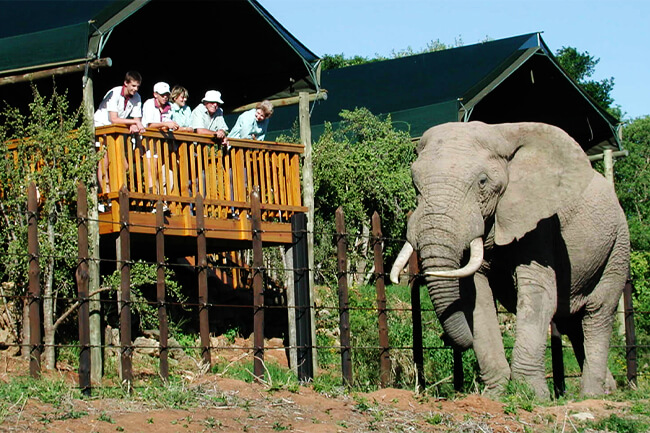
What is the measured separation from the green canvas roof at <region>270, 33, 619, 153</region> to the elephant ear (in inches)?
338

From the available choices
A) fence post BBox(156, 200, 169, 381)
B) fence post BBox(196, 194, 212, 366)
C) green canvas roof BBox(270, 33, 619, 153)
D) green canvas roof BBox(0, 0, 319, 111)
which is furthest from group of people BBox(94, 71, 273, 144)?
green canvas roof BBox(270, 33, 619, 153)

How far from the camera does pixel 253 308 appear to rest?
14.9 m

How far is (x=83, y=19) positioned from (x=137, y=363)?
4190 millimetres

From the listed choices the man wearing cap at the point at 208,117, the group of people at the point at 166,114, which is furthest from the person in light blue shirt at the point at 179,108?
the man wearing cap at the point at 208,117

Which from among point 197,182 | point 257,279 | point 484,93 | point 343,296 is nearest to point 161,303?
point 257,279

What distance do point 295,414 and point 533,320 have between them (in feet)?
10.1

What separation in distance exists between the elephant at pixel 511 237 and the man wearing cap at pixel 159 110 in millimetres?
3800

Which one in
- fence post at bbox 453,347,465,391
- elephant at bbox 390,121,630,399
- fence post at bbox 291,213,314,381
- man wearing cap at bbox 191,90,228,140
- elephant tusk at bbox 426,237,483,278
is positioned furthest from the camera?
man wearing cap at bbox 191,90,228,140

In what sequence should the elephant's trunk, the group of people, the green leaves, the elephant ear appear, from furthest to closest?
the green leaves < the group of people < the elephant ear < the elephant's trunk

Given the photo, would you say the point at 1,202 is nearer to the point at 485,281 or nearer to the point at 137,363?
the point at 137,363

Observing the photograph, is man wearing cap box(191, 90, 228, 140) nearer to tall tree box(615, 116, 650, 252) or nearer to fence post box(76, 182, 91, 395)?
fence post box(76, 182, 91, 395)

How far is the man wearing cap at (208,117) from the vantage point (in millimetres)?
14866

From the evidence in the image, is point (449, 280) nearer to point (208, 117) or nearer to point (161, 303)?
point (161, 303)

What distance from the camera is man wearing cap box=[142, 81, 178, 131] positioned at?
14047 millimetres
